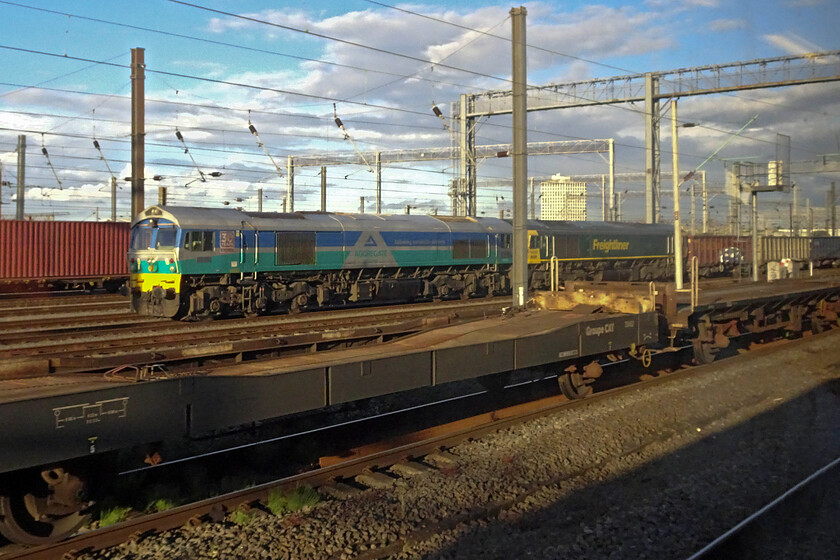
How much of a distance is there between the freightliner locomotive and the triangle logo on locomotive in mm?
36

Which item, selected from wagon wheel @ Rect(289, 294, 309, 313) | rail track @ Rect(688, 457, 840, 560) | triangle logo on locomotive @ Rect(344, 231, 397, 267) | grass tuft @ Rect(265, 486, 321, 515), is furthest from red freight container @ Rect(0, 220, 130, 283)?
rail track @ Rect(688, 457, 840, 560)

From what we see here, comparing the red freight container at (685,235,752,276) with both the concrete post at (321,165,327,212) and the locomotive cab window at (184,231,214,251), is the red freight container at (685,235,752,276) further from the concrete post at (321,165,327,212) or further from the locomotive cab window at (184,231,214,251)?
the locomotive cab window at (184,231,214,251)

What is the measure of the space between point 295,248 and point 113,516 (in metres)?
15.8

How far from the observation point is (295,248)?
70.9 ft

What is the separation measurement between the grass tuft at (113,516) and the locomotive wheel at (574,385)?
22.5 feet

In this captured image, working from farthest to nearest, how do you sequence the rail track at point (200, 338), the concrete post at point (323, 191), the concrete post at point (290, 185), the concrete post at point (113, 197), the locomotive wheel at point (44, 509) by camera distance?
the concrete post at point (290, 185) → the concrete post at point (323, 191) → the concrete post at point (113, 197) → the rail track at point (200, 338) → the locomotive wheel at point (44, 509)

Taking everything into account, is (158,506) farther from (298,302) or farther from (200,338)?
(298,302)

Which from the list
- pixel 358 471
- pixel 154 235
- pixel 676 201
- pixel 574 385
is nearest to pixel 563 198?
pixel 676 201

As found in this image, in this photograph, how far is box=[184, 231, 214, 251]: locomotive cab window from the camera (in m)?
19.2

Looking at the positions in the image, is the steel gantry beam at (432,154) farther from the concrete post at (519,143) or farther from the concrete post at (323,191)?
the concrete post at (519,143)

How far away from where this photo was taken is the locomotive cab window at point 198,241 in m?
19.2

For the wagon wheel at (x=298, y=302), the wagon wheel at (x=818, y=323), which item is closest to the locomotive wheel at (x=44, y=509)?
the wagon wheel at (x=298, y=302)

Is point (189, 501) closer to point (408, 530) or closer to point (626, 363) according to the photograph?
point (408, 530)

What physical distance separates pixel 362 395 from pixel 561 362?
428cm
